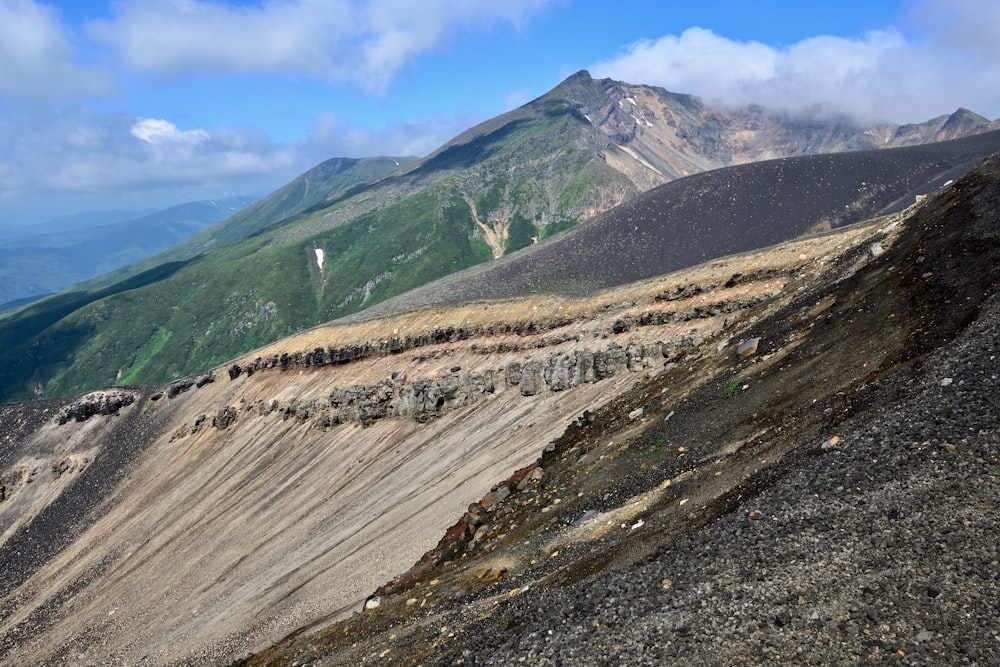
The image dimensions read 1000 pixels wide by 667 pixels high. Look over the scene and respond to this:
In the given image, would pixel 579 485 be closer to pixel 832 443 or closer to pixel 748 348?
pixel 748 348

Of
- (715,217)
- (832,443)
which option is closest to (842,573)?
(832,443)

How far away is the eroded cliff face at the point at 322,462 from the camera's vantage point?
→ 4347 cm

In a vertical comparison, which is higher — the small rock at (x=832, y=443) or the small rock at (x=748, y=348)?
the small rock at (x=748, y=348)

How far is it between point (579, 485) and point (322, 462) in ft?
145

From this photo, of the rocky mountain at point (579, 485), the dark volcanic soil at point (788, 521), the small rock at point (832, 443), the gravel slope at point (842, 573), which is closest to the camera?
the gravel slope at point (842, 573)

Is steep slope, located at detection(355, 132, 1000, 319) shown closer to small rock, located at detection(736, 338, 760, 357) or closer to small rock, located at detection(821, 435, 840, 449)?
small rock, located at detection(736, 338, 760, 357)

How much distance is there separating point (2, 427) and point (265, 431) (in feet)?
182

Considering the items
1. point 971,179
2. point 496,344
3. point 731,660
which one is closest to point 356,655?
point 731,660

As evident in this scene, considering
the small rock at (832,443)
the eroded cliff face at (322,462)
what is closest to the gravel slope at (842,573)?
the small rock at (832,443)

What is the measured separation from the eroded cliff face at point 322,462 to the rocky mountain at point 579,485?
0.36 m

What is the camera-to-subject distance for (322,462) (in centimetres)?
6638

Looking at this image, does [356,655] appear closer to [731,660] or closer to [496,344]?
[731,660]

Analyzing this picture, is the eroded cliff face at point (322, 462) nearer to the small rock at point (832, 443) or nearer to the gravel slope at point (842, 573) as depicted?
the small rock at point (832, 443)

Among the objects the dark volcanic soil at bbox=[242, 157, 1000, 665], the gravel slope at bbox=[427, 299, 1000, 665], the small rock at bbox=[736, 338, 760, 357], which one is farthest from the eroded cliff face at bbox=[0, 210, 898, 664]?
the gravel slope at bbox=[427, 299, 1000, 665]
